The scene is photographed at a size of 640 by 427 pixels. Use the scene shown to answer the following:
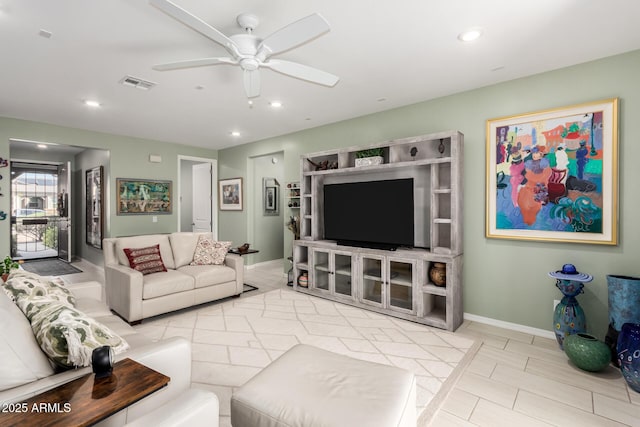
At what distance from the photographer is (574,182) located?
2.77 m

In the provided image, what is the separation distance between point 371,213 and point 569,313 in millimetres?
2146

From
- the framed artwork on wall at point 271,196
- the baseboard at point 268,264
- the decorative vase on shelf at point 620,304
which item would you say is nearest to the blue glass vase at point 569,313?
the decorative vase on shelf at point 620,304

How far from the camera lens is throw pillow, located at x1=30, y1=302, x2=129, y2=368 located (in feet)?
4.05

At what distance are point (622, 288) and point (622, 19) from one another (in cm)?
197

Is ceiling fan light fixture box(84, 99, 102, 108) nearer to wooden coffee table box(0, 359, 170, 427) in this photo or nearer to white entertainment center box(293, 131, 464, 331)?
white entertainment center box(293, 131, 464, 331)

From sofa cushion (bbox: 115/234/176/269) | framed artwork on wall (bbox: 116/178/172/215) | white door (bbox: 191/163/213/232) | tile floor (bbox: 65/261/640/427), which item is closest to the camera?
Result: tile floor (bbox: 65/261/640/427)

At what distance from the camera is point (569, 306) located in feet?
8.70

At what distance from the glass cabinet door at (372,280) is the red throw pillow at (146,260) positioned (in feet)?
8.39

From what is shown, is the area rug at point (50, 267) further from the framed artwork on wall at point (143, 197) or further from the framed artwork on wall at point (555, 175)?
the framed artwork on wall at point (555, 175)

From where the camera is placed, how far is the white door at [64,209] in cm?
699

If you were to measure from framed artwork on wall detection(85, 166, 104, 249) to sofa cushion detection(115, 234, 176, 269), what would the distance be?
2.39m

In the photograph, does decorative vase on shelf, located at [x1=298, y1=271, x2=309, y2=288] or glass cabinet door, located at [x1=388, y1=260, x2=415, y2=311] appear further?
decorative vase on shelf, located at [x1=298, y1=271, x2=309, y2=288]

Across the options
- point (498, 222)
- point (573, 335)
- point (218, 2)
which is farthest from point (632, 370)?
point (218, 2)

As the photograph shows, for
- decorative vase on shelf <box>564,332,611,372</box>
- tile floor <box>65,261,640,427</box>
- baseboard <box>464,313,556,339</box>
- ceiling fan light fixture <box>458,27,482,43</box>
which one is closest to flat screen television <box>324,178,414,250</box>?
baseboard <box>464,313,556,339</box>
